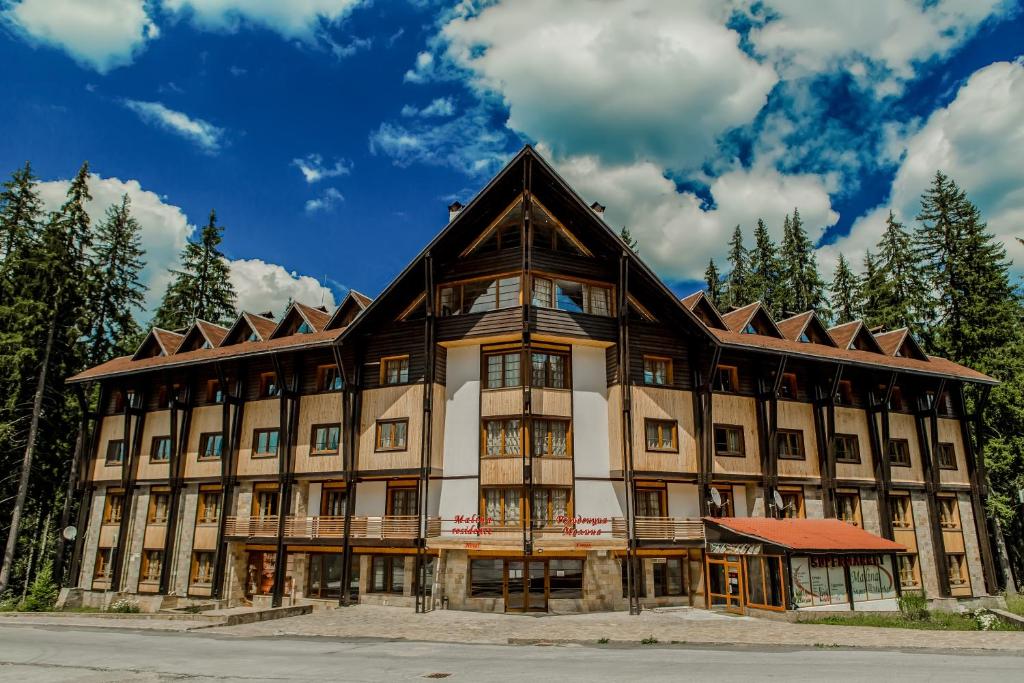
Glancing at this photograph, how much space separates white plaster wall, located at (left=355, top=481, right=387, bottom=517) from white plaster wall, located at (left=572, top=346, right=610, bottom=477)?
8.20 meters

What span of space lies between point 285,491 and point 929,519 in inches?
1161

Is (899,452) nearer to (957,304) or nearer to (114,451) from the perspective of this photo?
(957,304)

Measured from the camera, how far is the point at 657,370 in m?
27.7

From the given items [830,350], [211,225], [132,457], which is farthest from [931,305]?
[211,225]

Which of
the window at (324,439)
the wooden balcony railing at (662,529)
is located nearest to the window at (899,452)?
the wooden balcony railing at (662,529)

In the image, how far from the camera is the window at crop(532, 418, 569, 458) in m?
25.4

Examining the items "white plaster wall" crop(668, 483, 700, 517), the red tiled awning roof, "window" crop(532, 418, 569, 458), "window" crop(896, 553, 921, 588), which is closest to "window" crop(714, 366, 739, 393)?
"white plaster wall" crop(668, 483, 700, 517)

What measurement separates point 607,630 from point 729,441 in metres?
10.9

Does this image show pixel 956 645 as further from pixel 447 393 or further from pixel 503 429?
pixel 447 393

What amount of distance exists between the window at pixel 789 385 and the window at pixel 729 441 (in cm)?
335

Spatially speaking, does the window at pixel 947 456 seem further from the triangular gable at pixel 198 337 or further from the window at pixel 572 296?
the triangular gable at pixel 198 337

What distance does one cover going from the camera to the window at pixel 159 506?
104ft

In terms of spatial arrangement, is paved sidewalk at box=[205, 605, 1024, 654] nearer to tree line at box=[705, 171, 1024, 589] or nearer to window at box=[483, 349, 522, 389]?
window at box=[483, 349, 522, 389]

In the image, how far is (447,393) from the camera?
27078mm
